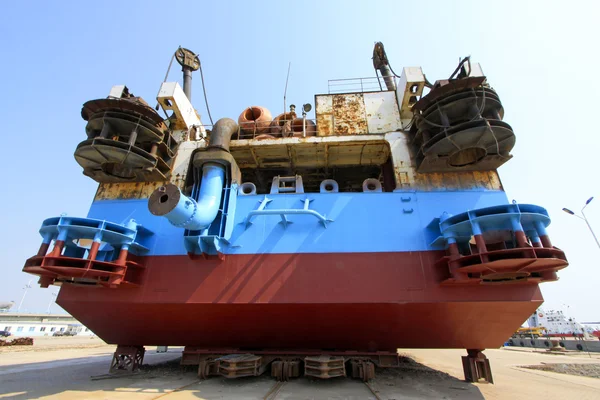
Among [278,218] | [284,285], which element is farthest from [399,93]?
[284,285]

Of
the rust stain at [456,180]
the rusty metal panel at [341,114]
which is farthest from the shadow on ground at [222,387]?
the rusty metal panel at [341,114]

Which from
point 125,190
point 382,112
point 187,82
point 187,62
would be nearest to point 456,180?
point 382,112

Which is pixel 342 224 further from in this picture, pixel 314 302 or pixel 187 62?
pixel 187 62

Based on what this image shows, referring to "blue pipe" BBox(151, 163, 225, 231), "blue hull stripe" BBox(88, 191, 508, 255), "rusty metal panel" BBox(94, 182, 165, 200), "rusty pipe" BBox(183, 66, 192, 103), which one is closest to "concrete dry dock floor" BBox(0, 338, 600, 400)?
"blue hull stripe" BBox(88, 191, 508, 255)

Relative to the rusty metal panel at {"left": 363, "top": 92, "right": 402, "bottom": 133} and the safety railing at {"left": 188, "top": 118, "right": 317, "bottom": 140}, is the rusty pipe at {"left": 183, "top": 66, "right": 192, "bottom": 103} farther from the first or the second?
the rusty metal panel at {"left": 363, "top": 92, "right": 402, "bottom": 133}

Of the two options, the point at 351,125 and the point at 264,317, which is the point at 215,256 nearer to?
the point at 264,317

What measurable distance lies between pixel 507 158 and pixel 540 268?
12.0 ft

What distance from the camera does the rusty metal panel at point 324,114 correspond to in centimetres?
1004

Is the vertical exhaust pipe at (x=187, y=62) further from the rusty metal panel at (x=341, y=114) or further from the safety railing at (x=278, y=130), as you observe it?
the rusty metal panel at (x=341, y=114)

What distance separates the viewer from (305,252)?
7230mm

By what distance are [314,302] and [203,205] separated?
360cm

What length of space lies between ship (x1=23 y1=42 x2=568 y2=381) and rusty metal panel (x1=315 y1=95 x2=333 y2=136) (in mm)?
762

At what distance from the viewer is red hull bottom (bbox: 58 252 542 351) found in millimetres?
6664

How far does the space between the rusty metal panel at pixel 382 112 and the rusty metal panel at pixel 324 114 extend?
1332 mm
